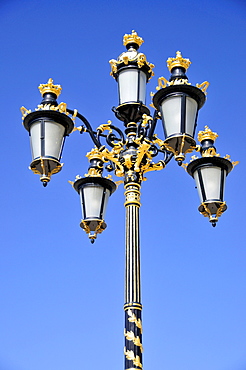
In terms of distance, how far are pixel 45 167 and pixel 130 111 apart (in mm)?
1550

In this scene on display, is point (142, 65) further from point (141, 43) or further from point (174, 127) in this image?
point (174, 127)

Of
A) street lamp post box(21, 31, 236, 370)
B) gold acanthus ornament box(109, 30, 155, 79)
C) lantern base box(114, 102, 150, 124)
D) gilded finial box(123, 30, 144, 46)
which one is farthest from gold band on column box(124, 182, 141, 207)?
gilded finial box(123, 30, 144, 46)

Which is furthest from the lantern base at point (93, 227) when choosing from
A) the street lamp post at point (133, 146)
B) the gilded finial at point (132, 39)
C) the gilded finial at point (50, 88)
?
the gilded finial at point (132, 39)

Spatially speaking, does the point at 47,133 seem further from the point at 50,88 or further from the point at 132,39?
the point at 132,39

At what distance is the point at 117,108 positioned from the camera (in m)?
7.80

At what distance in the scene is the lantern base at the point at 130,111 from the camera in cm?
774

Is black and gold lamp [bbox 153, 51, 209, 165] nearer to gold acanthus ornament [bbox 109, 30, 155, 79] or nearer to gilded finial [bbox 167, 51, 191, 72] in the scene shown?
gilded finial [bbox 167, 51, 191, 72]

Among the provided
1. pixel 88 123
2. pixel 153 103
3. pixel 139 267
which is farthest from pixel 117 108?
pixel 139 267

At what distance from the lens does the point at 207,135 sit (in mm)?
8086

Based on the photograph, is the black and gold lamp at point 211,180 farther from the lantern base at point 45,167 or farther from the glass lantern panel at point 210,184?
the lantern base at point 45,167

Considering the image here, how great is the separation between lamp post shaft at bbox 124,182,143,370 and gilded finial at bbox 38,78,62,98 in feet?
4.92

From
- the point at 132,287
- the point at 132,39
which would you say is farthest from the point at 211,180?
the point at 132,39

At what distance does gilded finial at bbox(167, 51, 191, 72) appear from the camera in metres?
7.14

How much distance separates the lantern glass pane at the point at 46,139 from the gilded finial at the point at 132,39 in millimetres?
1974
